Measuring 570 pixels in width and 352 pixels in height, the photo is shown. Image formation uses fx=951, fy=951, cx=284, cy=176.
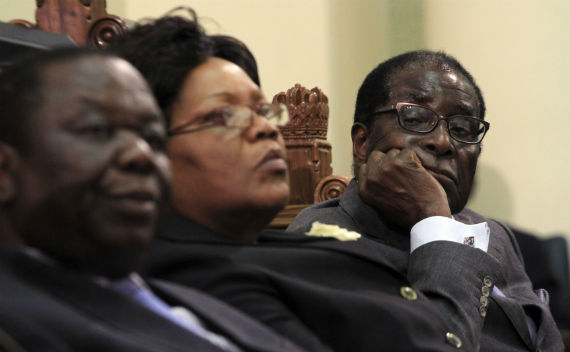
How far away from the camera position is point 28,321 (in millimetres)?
1198

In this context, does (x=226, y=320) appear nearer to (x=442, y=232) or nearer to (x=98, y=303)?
(x=98, y=303)

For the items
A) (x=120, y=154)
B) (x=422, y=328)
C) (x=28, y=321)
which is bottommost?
(x=422, y=328)

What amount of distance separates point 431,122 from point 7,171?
1.51 m

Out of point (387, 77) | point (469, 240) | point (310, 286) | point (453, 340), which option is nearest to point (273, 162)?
point (310, 286)

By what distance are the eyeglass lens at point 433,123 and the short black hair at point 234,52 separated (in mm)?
628

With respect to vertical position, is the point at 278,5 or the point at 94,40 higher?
the point at 94,40

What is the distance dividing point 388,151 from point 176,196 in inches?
→ 37.2

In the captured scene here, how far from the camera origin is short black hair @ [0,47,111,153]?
52.2 inches

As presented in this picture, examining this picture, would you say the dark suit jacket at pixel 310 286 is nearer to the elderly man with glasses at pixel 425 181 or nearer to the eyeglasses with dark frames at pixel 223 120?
the eyeglasses with dark frames at pixel 223 120

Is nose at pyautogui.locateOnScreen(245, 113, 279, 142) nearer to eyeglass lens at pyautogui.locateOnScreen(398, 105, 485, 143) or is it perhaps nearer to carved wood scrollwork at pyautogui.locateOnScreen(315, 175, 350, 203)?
eyeglass lens at pyautogui.locateOnScreen(398, 105, 485, 143)

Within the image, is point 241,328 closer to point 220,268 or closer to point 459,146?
point 220,268

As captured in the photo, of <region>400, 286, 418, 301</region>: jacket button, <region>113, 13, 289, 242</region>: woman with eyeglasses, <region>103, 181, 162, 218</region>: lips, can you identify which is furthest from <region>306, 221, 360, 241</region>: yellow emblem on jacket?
<region>103, 181, 162, 218</region>: lips

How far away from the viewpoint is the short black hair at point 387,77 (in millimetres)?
2736

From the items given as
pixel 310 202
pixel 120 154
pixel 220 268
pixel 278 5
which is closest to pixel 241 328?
pixel 220 268
